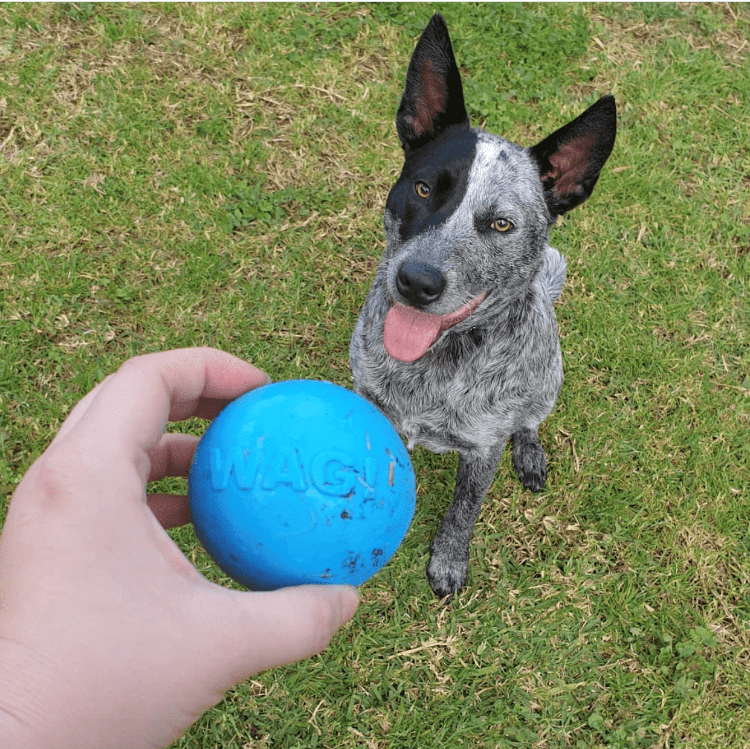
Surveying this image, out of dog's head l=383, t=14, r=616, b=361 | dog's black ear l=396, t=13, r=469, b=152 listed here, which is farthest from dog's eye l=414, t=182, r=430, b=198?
dog's black ear l=396, t=13, r=469, b=152

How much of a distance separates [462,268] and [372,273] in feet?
7.97

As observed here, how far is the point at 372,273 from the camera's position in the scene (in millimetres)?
5254

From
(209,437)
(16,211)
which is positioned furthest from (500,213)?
(16,211)

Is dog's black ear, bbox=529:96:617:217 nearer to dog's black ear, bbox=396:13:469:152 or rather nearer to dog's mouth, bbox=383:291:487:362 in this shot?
dog's black ear, bbox=396:13:469:152

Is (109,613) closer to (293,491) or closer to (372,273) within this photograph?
(293,491)

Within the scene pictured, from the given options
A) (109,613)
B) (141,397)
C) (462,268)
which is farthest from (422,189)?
(109,613)

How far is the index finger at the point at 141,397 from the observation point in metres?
1.92

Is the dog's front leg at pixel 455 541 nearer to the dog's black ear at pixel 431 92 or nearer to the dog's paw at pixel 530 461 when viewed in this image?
the dog's paw at pixel 530 461

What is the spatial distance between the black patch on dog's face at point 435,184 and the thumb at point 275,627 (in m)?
1.67

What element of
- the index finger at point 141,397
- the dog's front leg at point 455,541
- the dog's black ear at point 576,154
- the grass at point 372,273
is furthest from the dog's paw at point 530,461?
the index finger at point 141,397

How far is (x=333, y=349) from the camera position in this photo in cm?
496

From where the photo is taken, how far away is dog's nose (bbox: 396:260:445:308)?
2.81 meters

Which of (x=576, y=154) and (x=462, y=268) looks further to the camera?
(x=576, y=154)

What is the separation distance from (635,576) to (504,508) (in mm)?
947
